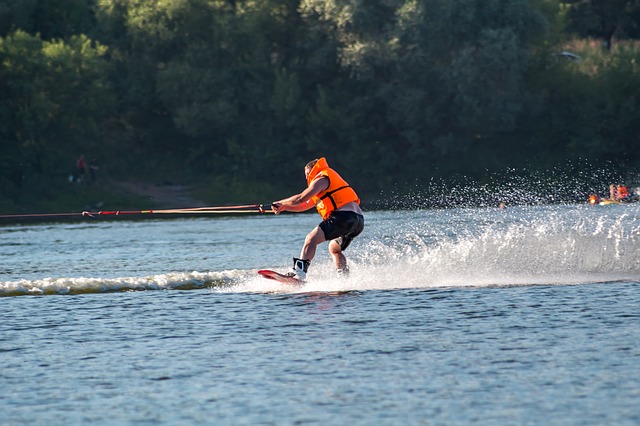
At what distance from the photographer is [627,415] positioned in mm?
8609

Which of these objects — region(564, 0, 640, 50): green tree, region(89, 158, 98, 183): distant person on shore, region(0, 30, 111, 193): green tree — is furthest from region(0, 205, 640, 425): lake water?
region(564, 0, 640, 50): green tree

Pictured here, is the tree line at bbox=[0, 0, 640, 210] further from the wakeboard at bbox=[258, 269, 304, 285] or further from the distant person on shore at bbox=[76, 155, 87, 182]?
the wakeboard at bbox=[258, 269, 304, 285]

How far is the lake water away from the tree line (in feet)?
106

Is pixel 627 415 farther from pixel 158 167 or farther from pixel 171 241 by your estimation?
pixel 158 167

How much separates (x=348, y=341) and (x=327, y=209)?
4.40 m

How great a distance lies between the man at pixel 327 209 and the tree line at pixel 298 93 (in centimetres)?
3687

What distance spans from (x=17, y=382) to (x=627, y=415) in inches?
210

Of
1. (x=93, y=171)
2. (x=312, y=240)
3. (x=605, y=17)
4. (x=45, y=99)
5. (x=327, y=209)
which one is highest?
(x=605, y=17)

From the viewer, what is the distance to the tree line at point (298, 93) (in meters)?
53.3

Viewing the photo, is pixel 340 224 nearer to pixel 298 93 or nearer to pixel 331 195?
pixel 331 195

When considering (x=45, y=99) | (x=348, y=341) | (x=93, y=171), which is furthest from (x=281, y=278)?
(x=93, y=171)

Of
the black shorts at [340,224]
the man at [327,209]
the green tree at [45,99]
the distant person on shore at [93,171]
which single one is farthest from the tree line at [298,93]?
the black shorts at [340,224]

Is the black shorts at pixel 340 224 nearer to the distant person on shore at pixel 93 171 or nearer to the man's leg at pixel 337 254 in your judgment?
the man's leg at pixel 337 254

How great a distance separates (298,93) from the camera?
190ft
